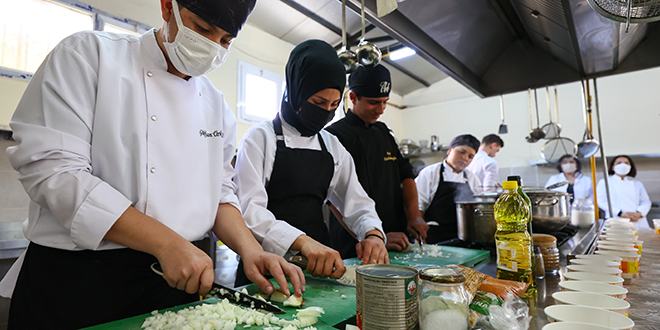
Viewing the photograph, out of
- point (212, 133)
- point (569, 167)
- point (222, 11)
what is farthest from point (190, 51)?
point (569, 167)

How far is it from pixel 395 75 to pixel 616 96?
381 cm

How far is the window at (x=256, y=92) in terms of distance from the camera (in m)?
4.66

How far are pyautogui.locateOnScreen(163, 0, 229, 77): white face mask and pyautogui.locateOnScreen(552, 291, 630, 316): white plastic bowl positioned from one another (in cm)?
106

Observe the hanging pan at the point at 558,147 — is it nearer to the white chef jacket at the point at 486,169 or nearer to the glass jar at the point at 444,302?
the white chef jacket at the point at 486,169

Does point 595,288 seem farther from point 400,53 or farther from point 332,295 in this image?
point 400,53

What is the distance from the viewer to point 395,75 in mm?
7098

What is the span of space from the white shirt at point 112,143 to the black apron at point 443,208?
6.97ft

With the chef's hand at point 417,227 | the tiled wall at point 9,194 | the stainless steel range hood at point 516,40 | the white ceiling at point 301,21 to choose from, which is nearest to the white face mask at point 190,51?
the stainless steel range hood at point 516,40

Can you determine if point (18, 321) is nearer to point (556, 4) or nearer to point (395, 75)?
point (556, 4)

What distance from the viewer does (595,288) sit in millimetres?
771

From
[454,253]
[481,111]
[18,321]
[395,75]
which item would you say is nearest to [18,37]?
[18,321]

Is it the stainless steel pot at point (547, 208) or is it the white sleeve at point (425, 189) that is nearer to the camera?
the stainless steel pot at point (547, 208)

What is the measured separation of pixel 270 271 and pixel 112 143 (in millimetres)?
539

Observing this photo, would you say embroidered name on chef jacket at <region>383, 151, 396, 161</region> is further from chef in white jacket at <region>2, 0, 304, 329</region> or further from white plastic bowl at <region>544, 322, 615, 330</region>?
white plastic bowl at <region>544, 322, 615, 330</region>
